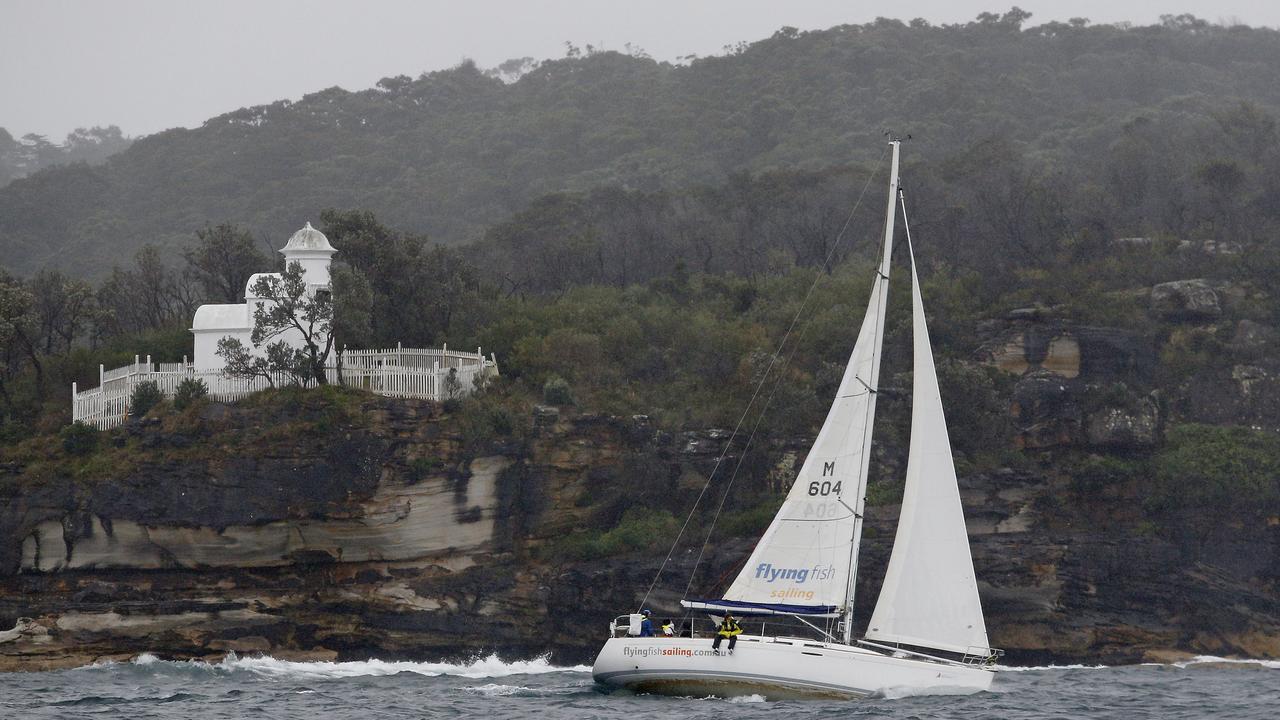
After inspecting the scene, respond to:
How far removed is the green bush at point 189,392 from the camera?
45.5 m

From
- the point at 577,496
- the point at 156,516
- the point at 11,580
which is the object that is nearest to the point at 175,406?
the point at 156,516

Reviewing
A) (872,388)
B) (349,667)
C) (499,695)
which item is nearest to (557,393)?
(349,667)

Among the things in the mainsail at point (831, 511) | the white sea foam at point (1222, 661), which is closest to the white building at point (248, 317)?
the mainsail at point (831, 511)

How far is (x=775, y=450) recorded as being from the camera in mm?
48812

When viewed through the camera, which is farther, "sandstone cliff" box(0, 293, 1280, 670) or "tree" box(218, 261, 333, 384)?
"tree" box(218, 261, 333, 384)

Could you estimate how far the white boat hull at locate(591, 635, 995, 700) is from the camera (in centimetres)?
Answer: 3000

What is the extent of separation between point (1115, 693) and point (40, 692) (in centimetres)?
2248

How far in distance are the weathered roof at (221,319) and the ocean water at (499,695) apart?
959 cm

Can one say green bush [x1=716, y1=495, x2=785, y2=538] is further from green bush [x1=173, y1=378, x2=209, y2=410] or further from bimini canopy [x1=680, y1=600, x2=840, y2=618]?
bimini canopy [x1=680, y1=600, x2=840, y2=618]

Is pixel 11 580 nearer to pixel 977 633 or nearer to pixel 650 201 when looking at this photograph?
pixel 977 633

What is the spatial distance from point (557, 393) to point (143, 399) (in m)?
11.5

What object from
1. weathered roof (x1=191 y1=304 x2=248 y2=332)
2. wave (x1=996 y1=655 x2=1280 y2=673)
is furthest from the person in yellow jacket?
weathered roof (x1=191 y1=304 x2=248 y2=332)

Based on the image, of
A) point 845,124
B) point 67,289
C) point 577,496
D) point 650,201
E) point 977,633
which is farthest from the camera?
point 845,124

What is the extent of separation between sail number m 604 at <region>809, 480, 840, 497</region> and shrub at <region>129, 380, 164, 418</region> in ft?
72.7
